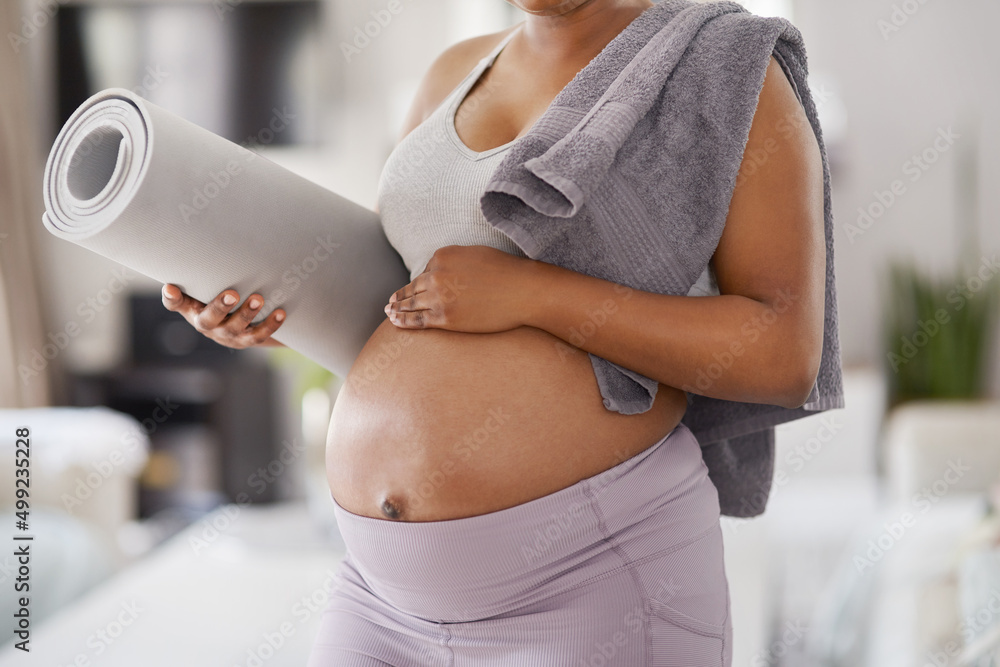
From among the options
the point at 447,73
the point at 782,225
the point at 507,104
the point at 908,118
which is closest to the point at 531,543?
the point at 782,225

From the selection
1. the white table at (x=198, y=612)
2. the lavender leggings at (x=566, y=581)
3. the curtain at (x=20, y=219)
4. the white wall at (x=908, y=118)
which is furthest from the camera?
the white wall at (x=908, y=118)

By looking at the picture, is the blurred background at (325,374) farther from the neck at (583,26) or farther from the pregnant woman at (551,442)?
the neck at (583,26)

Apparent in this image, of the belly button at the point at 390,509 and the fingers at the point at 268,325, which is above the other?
the fingers at the point at 268,325

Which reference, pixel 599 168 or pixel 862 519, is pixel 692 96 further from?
pixel 862 519

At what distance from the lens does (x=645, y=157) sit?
Result: 71 cm

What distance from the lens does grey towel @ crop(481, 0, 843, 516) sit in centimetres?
68

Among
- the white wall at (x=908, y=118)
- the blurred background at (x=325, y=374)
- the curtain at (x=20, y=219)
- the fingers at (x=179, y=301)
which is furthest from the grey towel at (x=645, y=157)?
the white wall at (x=908, y=118)

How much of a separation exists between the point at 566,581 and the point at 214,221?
0.45 m

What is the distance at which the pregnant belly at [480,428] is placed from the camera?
2.31 feet

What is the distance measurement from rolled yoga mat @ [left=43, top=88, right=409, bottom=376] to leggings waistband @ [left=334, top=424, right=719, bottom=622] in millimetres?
246

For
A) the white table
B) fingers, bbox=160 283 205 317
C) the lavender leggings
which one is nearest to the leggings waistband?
the lavender leggings

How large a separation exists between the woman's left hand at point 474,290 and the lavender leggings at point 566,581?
6.4 inches

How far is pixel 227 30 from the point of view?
3283mm

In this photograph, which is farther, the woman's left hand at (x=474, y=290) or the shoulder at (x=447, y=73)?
the shoulder at (x=447, y=73)
